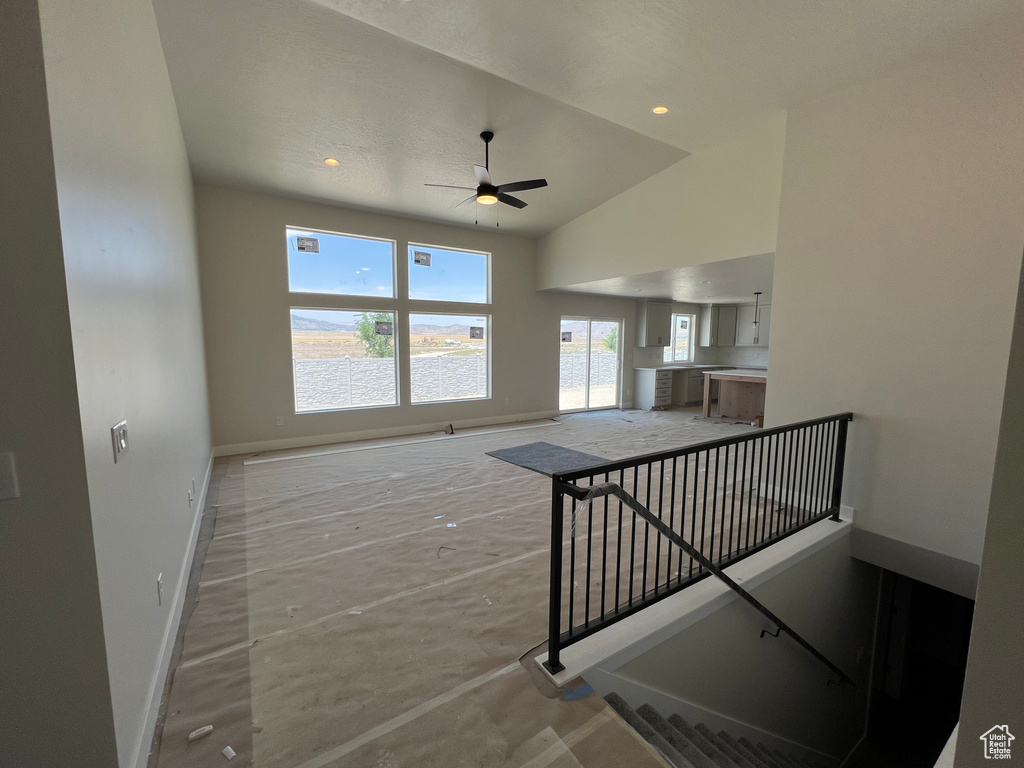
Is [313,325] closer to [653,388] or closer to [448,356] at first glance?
[448,356]

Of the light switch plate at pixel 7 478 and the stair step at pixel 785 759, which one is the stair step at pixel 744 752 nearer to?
the stair step at pixel 785 759

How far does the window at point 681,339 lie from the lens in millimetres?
10180

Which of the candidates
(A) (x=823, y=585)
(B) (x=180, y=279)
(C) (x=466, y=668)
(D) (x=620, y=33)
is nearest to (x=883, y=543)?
(A) (x=823, y=585)

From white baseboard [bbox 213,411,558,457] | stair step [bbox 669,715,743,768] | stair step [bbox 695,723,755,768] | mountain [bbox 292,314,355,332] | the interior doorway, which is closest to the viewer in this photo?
stair step [bbox 669,715,743,768]

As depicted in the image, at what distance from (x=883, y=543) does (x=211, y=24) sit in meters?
6.13

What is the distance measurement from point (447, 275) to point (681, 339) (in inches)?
249

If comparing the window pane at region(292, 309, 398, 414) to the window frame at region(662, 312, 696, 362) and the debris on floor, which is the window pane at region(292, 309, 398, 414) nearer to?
the debris on floor

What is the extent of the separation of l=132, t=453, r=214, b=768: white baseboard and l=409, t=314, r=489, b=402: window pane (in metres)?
3.75

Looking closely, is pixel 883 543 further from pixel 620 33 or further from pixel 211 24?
pixel 211 24

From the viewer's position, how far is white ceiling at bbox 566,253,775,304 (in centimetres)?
489

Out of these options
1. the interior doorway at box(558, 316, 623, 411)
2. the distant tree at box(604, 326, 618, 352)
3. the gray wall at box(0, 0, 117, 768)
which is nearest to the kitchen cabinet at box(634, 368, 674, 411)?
the interior doorway at box(558, 316, 623, 411)

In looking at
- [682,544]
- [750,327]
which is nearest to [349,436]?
[682,544]

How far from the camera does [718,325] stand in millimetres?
10336

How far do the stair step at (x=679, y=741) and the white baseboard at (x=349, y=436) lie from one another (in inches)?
198
